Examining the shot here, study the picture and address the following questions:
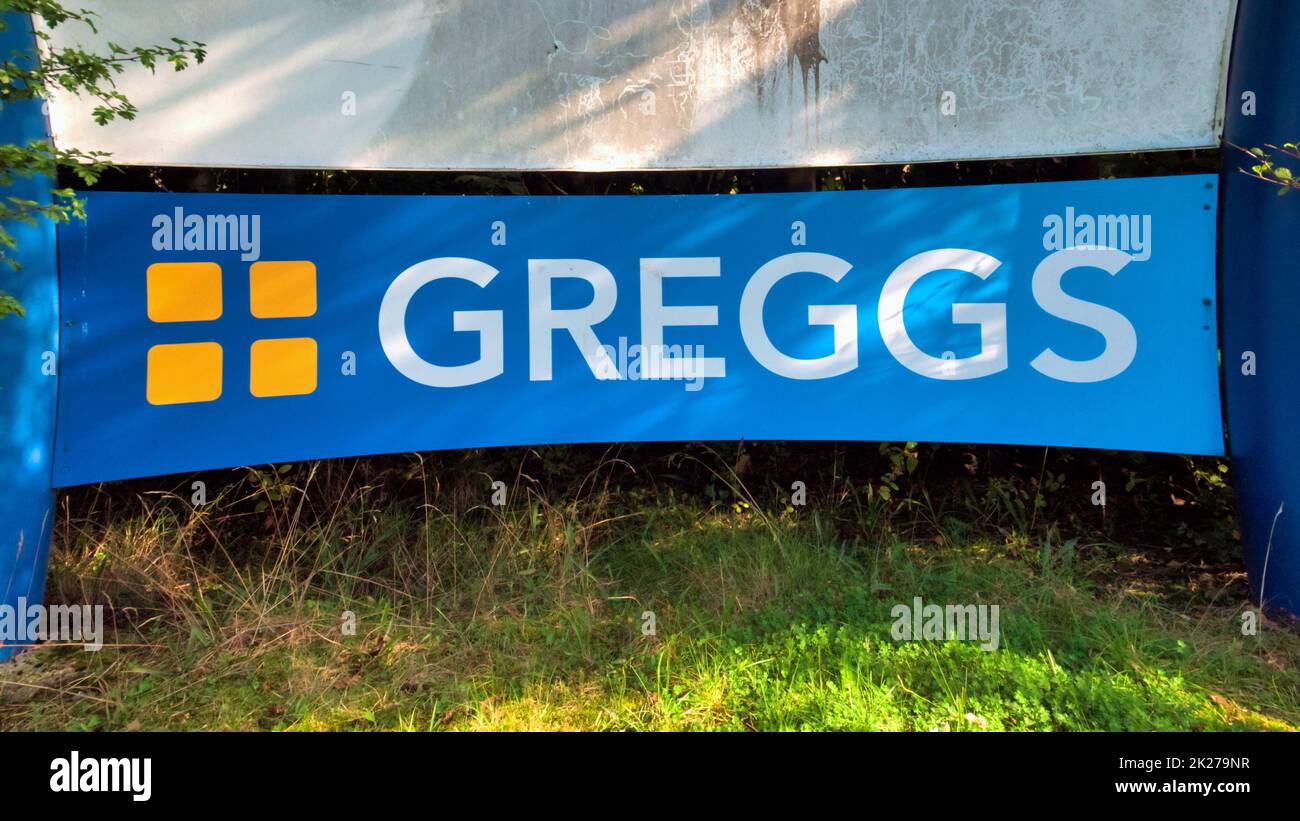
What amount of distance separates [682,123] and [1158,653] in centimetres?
304

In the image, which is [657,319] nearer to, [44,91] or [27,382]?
[44,91]

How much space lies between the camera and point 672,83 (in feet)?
13.1

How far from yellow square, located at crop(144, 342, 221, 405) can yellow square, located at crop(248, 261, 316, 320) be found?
0.27 meters

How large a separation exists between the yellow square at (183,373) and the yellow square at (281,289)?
10.8 inches

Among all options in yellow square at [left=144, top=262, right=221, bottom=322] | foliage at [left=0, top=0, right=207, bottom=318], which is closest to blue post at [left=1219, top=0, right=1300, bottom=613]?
foliage at [left=0, top=0, right=207, bottom=318]

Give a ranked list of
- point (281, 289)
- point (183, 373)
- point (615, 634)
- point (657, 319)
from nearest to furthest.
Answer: point (615, 634)
point (183, 373)
point (281, 289)
point (657, 319)

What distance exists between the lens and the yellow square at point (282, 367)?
12.7ft

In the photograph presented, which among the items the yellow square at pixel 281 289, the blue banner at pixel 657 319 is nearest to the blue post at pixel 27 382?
the blue banner at pixel 657 319

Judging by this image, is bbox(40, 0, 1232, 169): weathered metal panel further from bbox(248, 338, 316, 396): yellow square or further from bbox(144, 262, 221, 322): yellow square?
bbox(248, 338, 316, 396): yellow square

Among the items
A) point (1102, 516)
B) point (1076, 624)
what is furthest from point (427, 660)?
point (1102, 516)

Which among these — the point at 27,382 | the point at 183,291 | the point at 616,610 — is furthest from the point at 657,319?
the point at 27,382

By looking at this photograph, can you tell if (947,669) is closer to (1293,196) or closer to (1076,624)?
(1076,624)

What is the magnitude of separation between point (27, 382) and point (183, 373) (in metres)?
0.57

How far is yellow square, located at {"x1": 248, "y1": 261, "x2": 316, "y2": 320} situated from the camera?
12.7 ft
